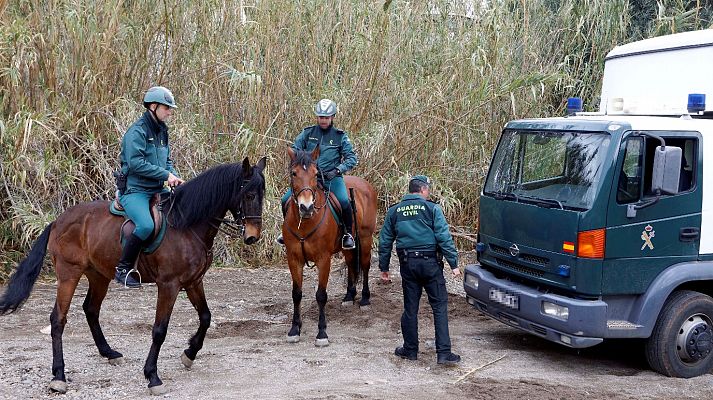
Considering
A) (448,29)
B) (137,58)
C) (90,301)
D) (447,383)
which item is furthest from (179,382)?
(448,29)

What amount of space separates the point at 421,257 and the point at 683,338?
226 centimetres

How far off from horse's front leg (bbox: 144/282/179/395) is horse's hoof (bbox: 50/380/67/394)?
60cm

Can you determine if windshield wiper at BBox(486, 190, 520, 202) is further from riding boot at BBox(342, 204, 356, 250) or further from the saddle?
the saddle

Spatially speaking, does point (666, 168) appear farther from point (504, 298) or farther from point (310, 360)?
point (310, 360)

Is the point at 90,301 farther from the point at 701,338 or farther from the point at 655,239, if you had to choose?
the point at 701,338

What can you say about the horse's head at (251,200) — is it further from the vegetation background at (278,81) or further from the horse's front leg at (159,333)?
the vegetation background at (278,81)

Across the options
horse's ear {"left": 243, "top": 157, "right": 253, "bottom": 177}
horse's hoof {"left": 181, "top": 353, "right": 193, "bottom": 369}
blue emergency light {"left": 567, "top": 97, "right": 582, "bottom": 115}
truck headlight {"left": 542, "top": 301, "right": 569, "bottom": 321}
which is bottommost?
horse's hoof {"left": 181, "top": 353, "right": 193, "bottom": 369}

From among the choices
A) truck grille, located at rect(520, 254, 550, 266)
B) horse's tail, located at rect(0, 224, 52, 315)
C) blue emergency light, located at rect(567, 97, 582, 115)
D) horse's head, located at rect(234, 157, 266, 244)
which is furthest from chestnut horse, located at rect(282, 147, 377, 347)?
blue emergency light, located at rect(567, 97, 582, 115)

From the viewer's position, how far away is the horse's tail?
5734mm

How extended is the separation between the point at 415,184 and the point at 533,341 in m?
2.13

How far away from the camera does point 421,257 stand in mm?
6250

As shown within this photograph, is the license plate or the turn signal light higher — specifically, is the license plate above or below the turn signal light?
below

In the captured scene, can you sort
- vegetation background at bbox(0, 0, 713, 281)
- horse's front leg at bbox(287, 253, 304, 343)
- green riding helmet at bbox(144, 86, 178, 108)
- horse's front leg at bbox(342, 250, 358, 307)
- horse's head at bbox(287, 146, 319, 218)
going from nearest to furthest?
green riding helmet at bbox(144, 86, 178, 108) → horse's head at bbox(287, 146, 319, 218) → horse's front leg at bbox(287, 253, 304, 343) → horse's front leg at bbox(342, 250, 358, 307) → vegetation background at bbox(0, 0, 713, 281)

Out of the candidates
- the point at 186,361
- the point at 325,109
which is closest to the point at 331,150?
the point at 325,109
